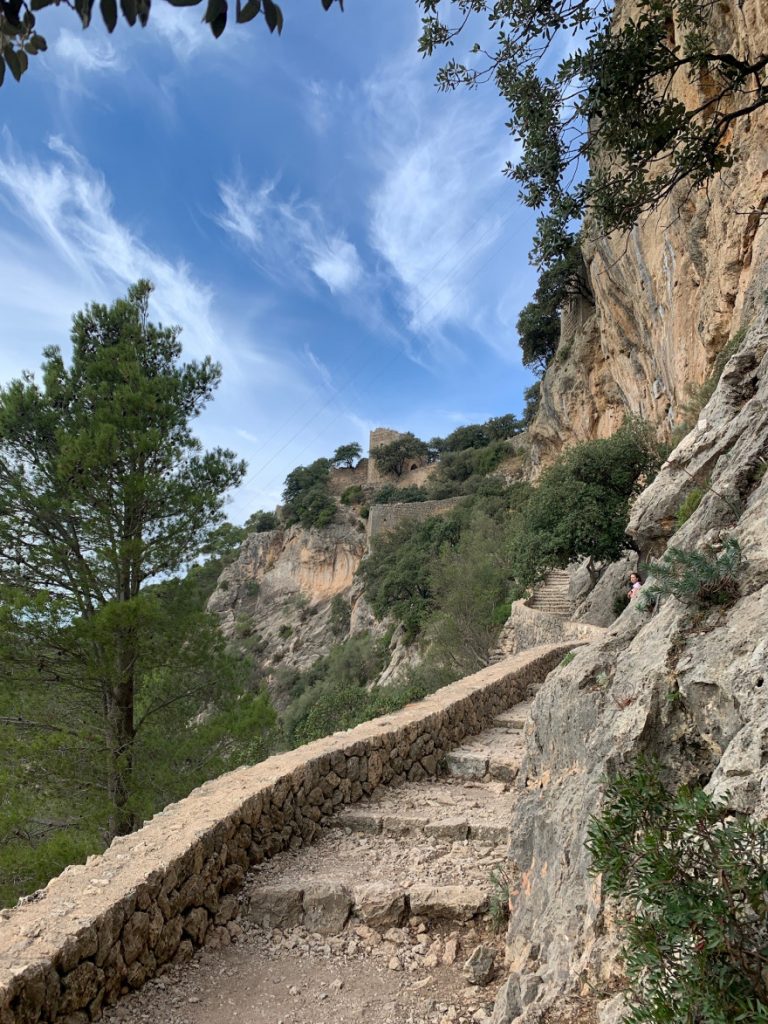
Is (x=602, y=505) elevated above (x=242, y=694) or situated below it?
above

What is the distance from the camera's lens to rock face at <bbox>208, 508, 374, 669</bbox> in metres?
37.2

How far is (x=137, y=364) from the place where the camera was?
293 inches

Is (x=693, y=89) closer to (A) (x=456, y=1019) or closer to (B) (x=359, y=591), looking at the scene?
(A) (x=456, y=1019)

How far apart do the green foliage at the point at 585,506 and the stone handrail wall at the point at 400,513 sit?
71.5 feet

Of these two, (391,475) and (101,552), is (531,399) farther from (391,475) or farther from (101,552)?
(101,552)

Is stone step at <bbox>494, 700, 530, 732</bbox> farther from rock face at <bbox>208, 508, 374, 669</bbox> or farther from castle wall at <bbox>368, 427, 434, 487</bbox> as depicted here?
castle wall at <bbox>368, 427, 434, 487</bbox>

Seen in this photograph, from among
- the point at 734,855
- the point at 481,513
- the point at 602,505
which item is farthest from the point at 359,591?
the point at 734,855

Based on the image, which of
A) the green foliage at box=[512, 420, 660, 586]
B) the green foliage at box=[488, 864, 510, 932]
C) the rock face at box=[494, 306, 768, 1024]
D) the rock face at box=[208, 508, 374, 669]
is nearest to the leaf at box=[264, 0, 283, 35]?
the rock face at box=[494, 306, 768, 1024]

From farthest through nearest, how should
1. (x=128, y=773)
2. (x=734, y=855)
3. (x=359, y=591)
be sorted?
(x=359, y=591) → (x=128, y=773) → (x=734, y=855)

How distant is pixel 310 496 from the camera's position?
46.6 metres

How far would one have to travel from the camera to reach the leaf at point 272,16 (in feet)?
4.29

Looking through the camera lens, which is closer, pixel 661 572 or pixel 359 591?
pixel 661 572

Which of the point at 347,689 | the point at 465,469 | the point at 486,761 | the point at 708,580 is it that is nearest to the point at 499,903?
the point at 708,580

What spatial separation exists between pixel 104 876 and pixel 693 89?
43.3 feet
